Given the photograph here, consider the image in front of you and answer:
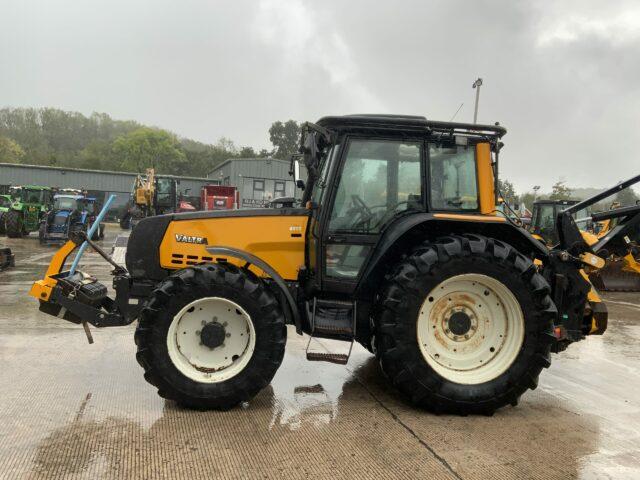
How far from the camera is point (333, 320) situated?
4.09 m

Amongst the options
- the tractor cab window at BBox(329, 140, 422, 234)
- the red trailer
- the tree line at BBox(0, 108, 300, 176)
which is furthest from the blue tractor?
the tree line at BBox(0, 108, 300, 176)

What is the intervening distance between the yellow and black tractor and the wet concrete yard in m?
0.28

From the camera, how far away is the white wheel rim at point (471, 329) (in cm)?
388

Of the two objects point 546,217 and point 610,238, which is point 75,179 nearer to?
point 546,217

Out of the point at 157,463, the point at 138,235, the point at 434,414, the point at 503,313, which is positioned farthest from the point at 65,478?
the point at 503,313

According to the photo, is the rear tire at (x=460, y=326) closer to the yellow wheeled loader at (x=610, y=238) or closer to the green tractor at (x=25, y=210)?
the yellow wheeled loader at (x=610, y=238)

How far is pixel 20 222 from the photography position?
67.5ft

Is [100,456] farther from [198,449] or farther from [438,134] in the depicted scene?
[438,134]

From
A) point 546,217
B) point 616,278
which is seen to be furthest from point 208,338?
point 546,217

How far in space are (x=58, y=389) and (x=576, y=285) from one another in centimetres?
418

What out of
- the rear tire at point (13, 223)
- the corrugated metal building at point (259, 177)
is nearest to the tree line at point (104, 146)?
the corrugated metal building at point (259, 177)

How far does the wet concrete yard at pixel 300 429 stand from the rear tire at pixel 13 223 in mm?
17471

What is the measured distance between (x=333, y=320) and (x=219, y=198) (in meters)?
23.7

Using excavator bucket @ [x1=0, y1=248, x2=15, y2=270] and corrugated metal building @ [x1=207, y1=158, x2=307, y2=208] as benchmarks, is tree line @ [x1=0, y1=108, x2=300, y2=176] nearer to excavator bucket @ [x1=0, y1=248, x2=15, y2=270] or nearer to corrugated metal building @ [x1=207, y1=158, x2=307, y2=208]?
corrugated metal building @ [x1=207, y1=158, x2=307, y2=208]
